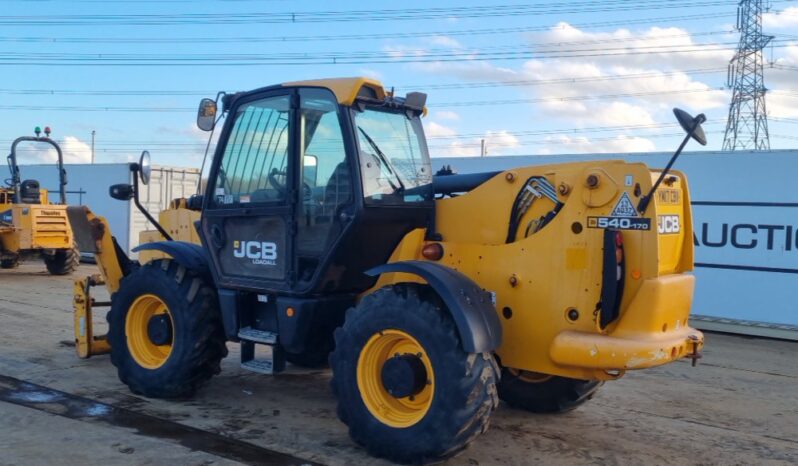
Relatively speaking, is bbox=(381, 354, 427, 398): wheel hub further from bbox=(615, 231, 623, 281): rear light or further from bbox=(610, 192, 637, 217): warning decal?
bbox=(610, 192, 637, 217): warning decal

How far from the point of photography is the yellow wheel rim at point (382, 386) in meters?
4.86

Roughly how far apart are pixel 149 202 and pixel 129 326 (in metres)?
14.9

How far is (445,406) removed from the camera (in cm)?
451

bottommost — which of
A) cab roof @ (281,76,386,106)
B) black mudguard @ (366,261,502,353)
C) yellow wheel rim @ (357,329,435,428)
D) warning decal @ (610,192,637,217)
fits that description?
yellow wheel rim @ (357,329,435,428)

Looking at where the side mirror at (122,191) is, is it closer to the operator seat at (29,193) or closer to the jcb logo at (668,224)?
the jcb logo at (668,224)

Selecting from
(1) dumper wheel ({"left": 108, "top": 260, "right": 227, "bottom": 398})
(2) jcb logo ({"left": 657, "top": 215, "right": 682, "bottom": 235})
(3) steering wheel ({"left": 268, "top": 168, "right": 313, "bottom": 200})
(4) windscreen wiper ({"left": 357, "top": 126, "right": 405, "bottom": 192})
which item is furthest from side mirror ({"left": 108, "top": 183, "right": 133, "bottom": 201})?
(2) jcb logo ({"left": 657, "top": 215, "right": 682, "bottom": 235})

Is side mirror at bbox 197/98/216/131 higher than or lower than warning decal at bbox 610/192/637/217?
higher

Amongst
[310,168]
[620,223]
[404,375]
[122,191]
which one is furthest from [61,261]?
[620,223]

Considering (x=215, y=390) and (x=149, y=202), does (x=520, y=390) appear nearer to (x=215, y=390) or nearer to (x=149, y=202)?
(x=215, y=390)

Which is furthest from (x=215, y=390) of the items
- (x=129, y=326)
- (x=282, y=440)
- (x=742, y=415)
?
(x=742, y=415)

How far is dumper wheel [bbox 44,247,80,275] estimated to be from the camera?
16.8 m

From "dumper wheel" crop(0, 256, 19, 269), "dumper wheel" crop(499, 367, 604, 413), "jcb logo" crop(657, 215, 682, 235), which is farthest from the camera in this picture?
"dumper wheel" crop(0, 256, 19, 269)

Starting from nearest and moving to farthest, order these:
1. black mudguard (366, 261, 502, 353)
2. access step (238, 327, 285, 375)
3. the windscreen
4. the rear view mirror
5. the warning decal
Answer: black mudguard (366, 261, 502, 353) < the warning decal < the windscreen < the rear view mirror < access step (238, 327, 285, 375)

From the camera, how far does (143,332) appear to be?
256 inches
